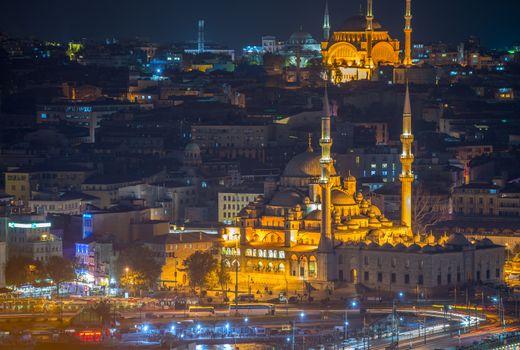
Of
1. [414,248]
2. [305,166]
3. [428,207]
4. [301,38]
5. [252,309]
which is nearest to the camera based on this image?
[252,309]

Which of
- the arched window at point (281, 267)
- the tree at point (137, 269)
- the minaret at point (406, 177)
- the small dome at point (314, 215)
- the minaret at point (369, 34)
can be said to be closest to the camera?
the tree at point (137, 269)

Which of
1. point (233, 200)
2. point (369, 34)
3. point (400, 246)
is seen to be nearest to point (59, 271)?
point (400, 246)

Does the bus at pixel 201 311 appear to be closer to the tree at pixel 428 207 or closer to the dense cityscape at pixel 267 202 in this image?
the dense cityscape at pixel 267 202

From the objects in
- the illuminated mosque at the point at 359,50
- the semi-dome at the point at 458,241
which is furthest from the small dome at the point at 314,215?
the illuminated mosque at the point at 359,50

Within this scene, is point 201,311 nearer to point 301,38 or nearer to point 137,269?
point 137,269

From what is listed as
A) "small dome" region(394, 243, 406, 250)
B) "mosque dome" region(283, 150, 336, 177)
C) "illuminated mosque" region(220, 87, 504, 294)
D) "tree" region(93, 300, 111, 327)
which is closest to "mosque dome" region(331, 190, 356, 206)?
"illuminated mosque" region(220, 87, 504, 294)

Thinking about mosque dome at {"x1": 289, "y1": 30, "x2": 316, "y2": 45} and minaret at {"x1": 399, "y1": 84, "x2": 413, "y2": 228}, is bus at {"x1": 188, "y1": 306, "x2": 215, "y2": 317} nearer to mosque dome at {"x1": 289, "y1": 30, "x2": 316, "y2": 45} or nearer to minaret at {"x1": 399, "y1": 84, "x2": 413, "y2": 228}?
minaret at {"x1": 399, "y1": 84, "x2": 413, "y2": 228}
